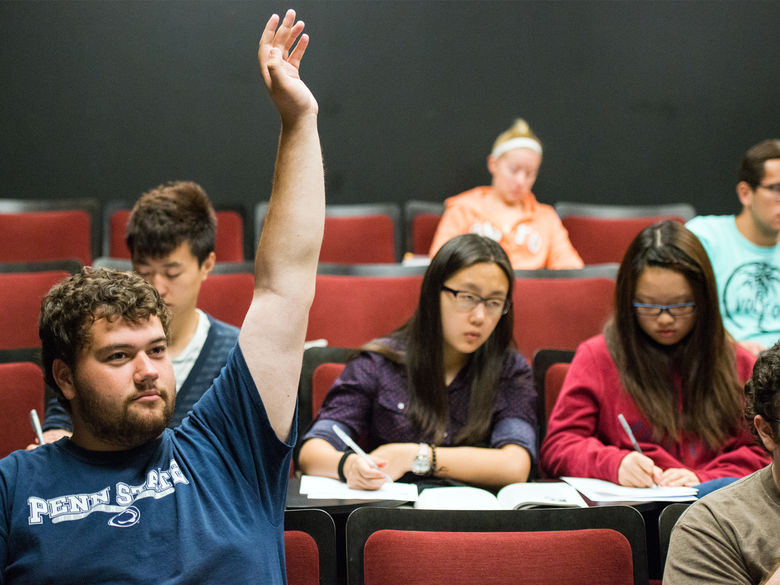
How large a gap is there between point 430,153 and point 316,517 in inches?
111

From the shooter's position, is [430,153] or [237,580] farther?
[430,153]

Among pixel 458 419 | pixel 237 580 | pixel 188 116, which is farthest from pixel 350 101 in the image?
pixel 237 580

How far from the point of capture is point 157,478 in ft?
3.43

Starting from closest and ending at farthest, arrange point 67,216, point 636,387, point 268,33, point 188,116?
point 268,33 → point 636,387 → point 67,216 → point 188,116

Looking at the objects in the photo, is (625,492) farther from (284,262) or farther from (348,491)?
Result: (284,262)

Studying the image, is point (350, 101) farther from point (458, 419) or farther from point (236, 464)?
point (236, 464)

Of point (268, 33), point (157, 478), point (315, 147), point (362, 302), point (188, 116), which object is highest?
point (188, 116)

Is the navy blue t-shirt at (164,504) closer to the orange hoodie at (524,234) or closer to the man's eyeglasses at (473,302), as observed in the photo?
the man's eyeglasses at (473,302)

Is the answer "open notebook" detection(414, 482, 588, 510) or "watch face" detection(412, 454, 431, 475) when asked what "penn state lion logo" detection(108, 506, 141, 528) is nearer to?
"open notebook" detection(414, 482, 588, 510)

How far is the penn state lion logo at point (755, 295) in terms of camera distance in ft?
7.32

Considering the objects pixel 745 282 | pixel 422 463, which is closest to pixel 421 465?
pixel 422 463

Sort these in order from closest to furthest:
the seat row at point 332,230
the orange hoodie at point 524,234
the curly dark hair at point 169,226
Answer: the curly dark hair at point 169,226 < the seat row at point 332,230 < the orange hoodie at point 524,234

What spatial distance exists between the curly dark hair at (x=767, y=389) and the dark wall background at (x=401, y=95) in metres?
2.78

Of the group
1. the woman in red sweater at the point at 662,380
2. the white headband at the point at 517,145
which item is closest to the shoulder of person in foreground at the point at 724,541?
the woman in red sweater at the point at 662,380
